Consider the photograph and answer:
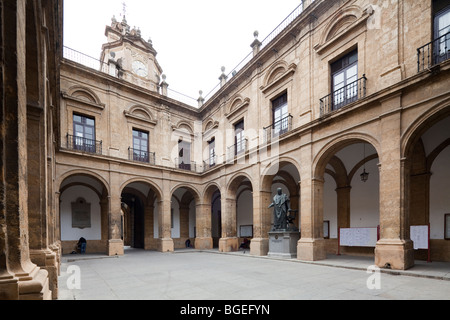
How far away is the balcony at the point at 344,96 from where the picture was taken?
906cm

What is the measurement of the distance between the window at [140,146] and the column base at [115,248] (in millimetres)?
4729

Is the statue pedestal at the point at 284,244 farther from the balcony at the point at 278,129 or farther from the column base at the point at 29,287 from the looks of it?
the column base at the point at 29,287

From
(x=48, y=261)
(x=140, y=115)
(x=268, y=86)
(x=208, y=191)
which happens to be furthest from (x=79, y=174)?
(x=268, y=86)

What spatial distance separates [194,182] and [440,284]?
537 inches

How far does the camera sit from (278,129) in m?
12.5

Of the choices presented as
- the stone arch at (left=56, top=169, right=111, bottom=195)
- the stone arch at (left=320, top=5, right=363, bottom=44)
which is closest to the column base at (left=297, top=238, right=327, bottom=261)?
the stone arch at (left=320, top=5, right=363, bottom=44)

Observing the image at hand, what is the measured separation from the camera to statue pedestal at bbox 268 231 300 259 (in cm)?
1085

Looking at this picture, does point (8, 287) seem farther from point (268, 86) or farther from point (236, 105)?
point (236, 105)

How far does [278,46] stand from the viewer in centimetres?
1251

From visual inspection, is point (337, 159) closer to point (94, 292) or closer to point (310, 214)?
point (310, 214)

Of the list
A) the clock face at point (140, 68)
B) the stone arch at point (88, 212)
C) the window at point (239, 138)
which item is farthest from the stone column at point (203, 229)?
the clock face at point (140, 68)

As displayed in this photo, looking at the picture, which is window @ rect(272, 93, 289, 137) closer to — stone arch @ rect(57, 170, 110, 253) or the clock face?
stone arch @ rect(57, 170, 110, 253)

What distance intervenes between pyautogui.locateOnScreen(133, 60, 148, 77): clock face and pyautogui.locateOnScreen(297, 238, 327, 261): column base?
15.2 metres
